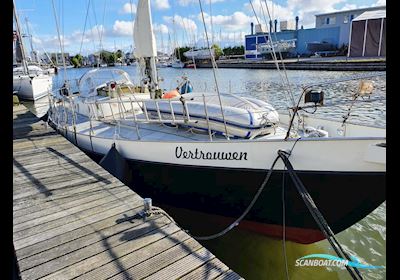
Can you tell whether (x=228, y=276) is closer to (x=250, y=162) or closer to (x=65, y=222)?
(x=250, y=162)

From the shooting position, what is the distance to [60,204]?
175 inches

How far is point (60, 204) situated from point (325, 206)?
401 cm

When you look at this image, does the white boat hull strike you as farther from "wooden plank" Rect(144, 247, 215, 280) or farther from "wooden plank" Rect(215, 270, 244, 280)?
"wooden plank" Rect(215, 270, 244, 280)

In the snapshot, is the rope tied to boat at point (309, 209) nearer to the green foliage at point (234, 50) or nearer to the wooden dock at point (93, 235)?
the wooden dock at point (93, 235)

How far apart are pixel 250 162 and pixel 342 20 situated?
2329 inches

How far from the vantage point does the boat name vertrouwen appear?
4.68 m

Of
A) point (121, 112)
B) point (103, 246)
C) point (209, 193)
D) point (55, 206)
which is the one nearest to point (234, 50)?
point (121, 112)

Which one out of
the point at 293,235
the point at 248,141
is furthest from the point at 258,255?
the point at 248,141

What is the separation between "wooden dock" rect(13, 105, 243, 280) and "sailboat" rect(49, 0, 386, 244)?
947 mm

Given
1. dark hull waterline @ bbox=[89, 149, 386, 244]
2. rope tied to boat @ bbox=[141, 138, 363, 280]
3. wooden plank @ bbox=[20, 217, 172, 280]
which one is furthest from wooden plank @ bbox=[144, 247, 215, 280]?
dark hull waterline @ bbox=[89, 149, 386, 244]

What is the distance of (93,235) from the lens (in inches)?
143

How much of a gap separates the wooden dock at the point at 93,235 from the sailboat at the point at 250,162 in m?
0.95
